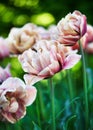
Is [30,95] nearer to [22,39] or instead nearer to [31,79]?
[31,79]

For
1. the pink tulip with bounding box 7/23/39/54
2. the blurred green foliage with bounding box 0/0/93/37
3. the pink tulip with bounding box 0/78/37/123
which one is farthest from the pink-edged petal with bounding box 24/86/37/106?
the blurred green foliage with bounding box 0/0/93/37

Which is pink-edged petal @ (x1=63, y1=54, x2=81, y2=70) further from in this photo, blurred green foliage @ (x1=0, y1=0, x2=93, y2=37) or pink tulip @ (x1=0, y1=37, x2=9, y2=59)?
blurred green foliage @ (x1=0, y1=0, x2=93, y2=37)

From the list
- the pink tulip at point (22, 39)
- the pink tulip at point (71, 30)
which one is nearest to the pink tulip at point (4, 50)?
the pink tulip at point (22, 39)

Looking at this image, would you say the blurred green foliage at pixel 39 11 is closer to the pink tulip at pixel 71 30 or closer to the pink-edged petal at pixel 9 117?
the pink tulip at pixel 71 30

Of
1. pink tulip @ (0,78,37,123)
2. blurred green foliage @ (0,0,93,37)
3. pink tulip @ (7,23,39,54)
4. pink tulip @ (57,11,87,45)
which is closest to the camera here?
pink tulip @ (0,78,37,123)

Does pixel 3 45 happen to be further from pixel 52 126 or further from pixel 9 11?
pixel 9 11

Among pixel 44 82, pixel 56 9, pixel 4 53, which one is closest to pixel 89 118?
pixel 4 53

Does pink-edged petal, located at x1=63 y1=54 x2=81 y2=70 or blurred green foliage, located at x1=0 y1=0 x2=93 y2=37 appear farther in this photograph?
blurred green foliage, located at x1=0 y1=0 x2=93 y2=37
